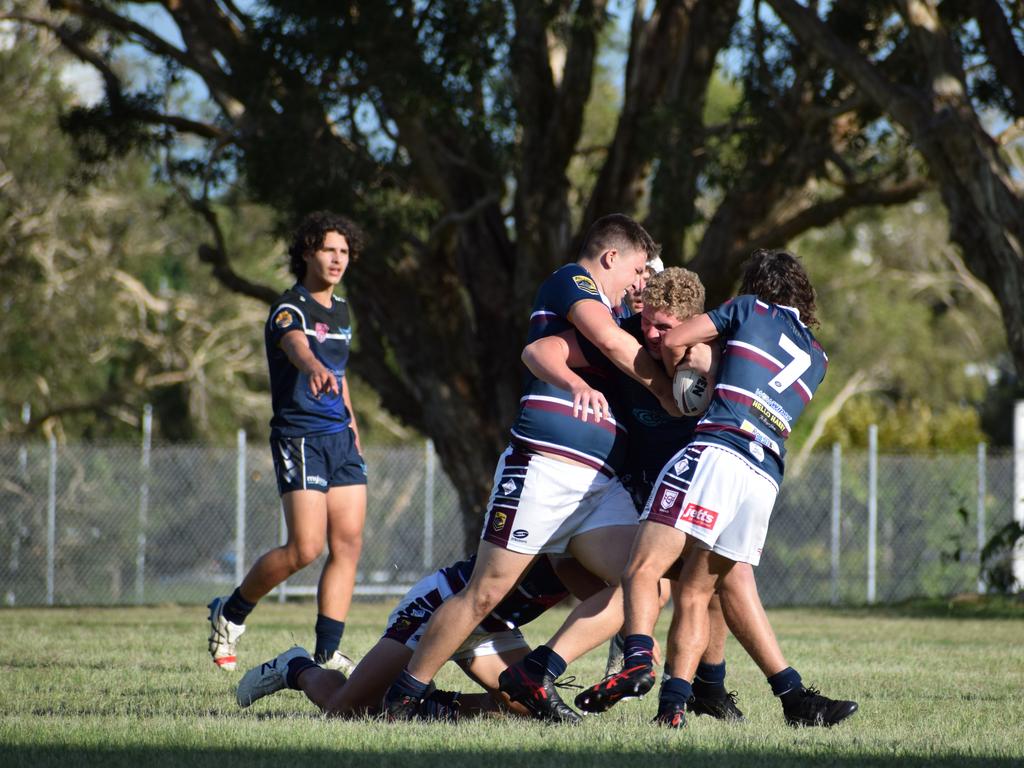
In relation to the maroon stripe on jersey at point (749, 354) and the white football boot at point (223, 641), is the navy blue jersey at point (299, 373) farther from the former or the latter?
the maroon stripe on jersey at point (749, 354)

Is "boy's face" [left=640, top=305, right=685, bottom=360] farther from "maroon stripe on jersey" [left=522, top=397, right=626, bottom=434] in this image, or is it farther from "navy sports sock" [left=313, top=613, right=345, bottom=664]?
"navy sports sock" [left=313, top=613, right=345, bottom=664]

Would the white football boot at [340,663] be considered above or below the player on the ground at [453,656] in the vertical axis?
below

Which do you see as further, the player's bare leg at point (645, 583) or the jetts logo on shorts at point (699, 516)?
the jetts logo on shorts at point (699, 516)

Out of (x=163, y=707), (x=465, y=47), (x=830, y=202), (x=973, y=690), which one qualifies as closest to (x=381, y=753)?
(x=163, y=707)

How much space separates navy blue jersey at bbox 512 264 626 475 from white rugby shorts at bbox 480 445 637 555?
0.05m

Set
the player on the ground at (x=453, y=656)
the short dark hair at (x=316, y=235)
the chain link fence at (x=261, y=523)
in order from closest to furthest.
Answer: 1. the player on the ground at (x=453, y=656)
2. the short dark hair at (x=316, y=235)
3. the chain link fence at (x=261, y=523)

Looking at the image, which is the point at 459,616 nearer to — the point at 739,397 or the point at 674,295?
the point at 739,397

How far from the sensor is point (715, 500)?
16.0 feet

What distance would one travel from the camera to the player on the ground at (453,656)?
209 inches

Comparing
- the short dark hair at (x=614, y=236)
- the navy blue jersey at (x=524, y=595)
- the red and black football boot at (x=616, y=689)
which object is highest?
the short dark hair at (x=614, y=236)

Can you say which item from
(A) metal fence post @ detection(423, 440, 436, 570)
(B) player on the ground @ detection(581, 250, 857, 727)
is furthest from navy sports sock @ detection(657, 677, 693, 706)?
(A) metal fence post @ detection(423, 440, 436, 570)

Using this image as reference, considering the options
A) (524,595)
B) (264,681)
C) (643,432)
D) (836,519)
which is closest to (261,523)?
(836,519)

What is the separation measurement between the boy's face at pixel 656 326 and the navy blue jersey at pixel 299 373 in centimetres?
241

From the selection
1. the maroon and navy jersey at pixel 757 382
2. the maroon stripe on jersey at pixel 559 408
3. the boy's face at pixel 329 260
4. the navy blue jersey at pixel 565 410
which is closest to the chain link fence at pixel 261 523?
the boy's face at pixel 329 260
